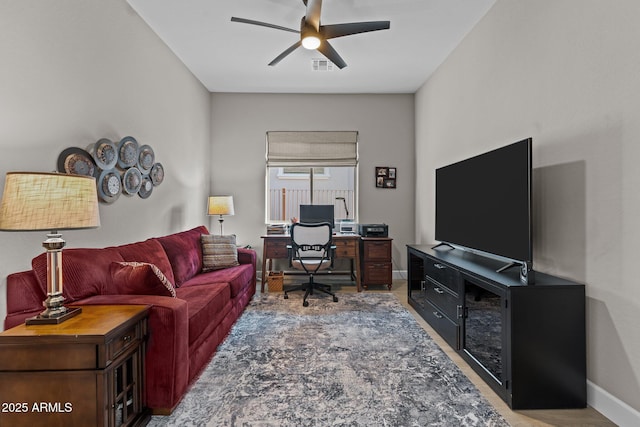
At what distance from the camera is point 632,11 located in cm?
160

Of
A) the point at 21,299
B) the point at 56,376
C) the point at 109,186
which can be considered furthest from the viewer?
the point at 109,186

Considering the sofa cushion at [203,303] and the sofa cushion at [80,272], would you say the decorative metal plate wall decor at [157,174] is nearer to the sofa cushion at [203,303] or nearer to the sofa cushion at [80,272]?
the sofa cushion at [203,303]

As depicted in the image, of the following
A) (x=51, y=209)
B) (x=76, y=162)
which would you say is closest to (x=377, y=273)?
(x=76, y=162)

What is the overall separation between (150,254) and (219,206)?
5.98 feet

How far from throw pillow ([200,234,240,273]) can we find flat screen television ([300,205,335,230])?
1293 millimetres

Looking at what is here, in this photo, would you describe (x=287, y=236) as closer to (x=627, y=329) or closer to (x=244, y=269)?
(x=244, y=269)

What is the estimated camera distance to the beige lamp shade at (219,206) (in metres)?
4.39

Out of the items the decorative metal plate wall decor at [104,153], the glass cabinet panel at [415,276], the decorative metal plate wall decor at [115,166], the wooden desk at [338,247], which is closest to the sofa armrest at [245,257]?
the wooden desk at [338,247]

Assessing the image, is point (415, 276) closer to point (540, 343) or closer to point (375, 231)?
point (375, 231)

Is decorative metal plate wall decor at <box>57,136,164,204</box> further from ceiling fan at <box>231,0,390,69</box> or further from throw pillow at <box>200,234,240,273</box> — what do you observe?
ceiling fan at <box>231,0,390,69</box>

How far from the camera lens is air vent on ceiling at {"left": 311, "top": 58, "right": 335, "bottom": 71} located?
3878mm

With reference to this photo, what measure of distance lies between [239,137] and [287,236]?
179cm

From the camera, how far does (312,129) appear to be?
5.05m

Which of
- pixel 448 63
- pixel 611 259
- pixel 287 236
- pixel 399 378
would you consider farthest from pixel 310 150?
pixel 611 259
